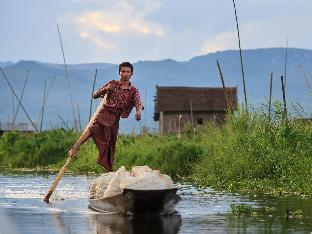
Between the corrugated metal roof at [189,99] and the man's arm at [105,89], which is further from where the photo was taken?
the corrugated metal roof at [189,99]

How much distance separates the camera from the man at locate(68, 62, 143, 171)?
13.7 metres

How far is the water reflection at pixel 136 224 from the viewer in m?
9.88

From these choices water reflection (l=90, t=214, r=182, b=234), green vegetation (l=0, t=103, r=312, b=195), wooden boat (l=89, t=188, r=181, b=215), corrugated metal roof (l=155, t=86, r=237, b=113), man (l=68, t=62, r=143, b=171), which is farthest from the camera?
corrugated metal roof (l=155, t=86, r=237, b=113)

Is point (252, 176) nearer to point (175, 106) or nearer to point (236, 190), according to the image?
point (236, 190)

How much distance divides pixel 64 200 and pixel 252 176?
14.3 feet

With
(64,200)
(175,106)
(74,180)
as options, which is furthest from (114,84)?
(175,106)

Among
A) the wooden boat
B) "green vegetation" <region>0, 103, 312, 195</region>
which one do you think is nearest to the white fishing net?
the wooden boat

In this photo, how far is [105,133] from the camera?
1418 centimetres

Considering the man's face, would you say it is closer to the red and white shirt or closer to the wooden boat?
the red and white shirt

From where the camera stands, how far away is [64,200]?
1412cm

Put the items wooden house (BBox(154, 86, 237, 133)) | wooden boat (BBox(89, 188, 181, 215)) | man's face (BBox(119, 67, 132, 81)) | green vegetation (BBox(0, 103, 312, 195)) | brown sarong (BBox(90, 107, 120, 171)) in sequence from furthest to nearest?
wooden house (BBox(154, 86, 237, 133)) → green vegetation (BBox(0, 103, 312, 195)) → brown sarong (BBox(90, 107, 120, 171)) → man's face (BBox(119, 67, 132, 81)) → wooden boat (BBox(89, 188, 181, 215))

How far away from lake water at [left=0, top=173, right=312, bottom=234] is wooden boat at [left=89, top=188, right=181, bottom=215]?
0.48 ft

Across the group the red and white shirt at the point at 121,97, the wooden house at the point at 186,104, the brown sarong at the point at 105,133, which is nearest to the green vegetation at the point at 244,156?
the brown sarong at the point at 105,133

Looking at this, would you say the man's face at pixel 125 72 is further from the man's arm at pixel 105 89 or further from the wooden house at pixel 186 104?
the wooden house at pixel 186 104
